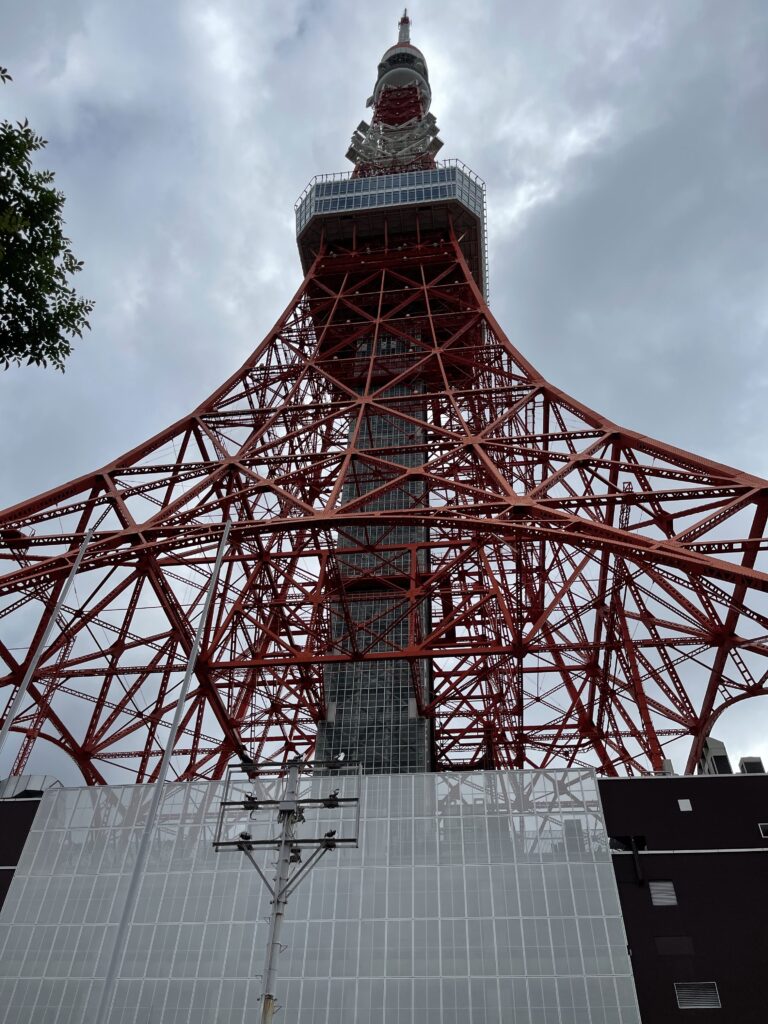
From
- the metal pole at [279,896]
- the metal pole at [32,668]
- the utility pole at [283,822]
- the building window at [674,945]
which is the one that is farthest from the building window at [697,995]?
the metal pole at [32,668]

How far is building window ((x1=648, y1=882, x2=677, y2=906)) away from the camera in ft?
61.6

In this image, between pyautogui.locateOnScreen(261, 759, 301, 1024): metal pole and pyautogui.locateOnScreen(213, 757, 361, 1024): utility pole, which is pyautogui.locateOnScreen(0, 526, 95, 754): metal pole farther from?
pyautogui.locateOnScreen(261, 759, 301, 1024): metal pole

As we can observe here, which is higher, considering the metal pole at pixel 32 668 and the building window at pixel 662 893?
the metal pole at pixel 32 668

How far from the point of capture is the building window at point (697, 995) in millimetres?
17078

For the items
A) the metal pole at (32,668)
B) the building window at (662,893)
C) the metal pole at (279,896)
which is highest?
the metal pole at (32,668)

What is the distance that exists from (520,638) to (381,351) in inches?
766

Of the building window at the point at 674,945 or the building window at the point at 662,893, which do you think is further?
the building window at the point at 662,893

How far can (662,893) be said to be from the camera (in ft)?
62.3

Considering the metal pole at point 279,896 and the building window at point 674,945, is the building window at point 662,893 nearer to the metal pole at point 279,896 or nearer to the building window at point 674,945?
the building window at point 674,945

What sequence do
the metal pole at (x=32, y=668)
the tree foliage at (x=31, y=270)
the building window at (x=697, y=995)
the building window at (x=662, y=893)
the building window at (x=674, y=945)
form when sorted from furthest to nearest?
1. the building window at (x=662, y=893)
2. the building window at (x=674, y=945)
3. the building window at (x=697, y=995)
4. the metal pole at (x=32, y=668)
5. the tree foliage at (x=31, y=270)

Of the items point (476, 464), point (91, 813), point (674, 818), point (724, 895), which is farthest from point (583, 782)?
point (91, 813)

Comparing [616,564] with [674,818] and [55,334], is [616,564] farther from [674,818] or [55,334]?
[55,334]

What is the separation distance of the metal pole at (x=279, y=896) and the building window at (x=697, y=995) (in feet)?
29.9

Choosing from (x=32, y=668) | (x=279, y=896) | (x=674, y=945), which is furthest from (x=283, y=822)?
(x=674, y=945)
